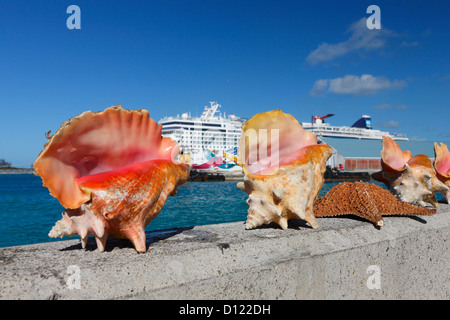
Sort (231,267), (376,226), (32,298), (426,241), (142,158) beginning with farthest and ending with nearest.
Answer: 1. (426,241)
2. (376,226)
3. (142,158)
4. (231,267)
5. (32,298)

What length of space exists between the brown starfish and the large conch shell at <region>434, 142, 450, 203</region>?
2.95 feet

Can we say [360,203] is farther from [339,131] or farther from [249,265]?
[339,131]

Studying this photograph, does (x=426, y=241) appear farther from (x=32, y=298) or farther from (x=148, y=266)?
(x=32, y=298)

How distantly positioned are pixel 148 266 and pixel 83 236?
1.46 feet

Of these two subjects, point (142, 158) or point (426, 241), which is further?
point (426, 241)

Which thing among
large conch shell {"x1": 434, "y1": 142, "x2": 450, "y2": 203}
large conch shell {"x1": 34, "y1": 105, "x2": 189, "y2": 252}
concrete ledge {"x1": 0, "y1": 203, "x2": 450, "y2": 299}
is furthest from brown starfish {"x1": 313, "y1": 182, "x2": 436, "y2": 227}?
large conch shell {"x1": 34, "y1": 105, "x2": 189, "y2": 252}

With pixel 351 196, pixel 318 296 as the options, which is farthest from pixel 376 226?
pixel 318 296

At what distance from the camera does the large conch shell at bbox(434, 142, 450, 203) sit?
11.5 ft

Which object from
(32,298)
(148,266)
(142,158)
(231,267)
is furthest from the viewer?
(142,158)

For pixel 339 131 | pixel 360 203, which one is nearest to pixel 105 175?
pixel 360 203

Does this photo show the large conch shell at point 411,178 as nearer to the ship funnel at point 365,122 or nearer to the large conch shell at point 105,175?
the large conch shell at point 105,175

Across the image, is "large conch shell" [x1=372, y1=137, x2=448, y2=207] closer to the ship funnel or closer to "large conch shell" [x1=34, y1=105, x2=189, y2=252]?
"large conch shell" [x1=34, y1=105, x2=189, y2=252]

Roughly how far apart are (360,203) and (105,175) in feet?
6.29
